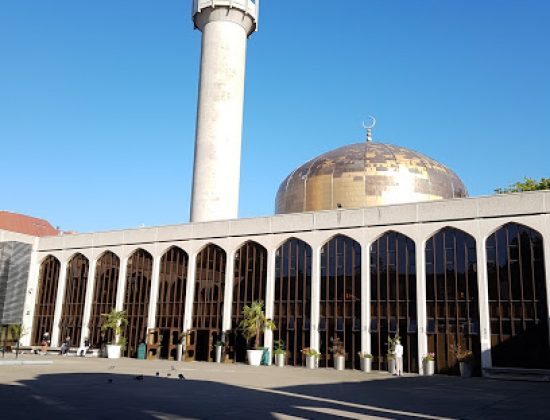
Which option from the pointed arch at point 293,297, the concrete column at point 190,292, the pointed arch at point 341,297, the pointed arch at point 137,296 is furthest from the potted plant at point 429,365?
the pointed arch at point 137,296

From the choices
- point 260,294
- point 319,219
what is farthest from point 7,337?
point 319,219

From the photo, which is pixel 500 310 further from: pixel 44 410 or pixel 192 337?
pixel 44 410

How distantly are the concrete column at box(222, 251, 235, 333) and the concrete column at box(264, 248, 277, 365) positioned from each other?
2.56 metres

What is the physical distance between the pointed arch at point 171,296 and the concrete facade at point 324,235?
444 millimetres

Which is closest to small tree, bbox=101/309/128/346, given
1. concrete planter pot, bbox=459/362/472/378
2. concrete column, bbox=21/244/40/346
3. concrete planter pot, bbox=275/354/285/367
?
concrete column, bbox=21/244/40/346

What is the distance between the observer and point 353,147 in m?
43.4

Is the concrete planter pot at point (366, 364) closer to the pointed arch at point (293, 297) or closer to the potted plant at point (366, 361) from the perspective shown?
the potted plant at point (366, 361)

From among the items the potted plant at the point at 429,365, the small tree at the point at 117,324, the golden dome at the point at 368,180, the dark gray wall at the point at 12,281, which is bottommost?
the potted plant at the point at 429,365

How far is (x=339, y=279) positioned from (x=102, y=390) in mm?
18178

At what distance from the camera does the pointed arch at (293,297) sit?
3167 centimetres

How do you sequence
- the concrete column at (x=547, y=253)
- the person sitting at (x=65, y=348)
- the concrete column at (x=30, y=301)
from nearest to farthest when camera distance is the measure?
the concrete column at (x=547, y=253) → the person sitting at (x=65, y=348) → the concrete column at (x=30, y=301)

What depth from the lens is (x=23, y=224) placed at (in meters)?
69.1

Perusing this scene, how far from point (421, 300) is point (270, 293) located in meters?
8.96

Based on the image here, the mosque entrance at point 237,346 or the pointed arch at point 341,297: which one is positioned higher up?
the pointed arch at point 341,297
